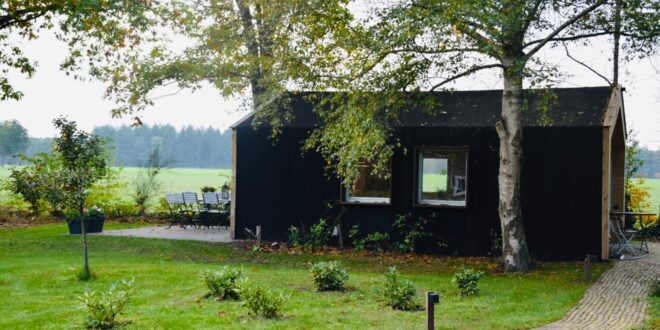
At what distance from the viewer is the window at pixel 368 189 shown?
1433cm

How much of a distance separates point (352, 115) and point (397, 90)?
0.97 metres

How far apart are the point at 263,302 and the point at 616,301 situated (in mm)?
4804

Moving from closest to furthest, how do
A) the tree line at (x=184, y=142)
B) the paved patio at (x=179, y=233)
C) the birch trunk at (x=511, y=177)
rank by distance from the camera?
the birch trunk at (x=511, y=177) → the paved patio at (x=179, y=233) → the tree line at (x=184, y=142)

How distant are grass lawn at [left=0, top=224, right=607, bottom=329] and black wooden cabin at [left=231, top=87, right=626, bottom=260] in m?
0.87

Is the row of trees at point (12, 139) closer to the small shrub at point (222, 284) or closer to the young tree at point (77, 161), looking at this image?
the young tree at point (77, 161)

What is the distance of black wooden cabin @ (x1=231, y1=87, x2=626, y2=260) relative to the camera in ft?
42.5

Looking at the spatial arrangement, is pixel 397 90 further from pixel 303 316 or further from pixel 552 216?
pixel 303 316

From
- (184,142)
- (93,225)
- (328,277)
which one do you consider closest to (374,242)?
(328,277)

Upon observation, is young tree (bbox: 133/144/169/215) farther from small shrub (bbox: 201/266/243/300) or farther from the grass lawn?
small shrub (bbox: 201/266/243/300)

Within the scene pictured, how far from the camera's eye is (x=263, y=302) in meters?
7.48

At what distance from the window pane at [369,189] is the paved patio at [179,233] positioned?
3157 mm

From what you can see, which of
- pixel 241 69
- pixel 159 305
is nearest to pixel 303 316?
pixel 159 305

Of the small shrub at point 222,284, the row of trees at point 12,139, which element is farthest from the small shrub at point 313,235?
the row of trees at point 12,139

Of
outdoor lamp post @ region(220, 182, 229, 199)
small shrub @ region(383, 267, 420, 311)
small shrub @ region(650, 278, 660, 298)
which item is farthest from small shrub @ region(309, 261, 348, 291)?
outdoor lamp post @ region(220, 182, 229, 199)
